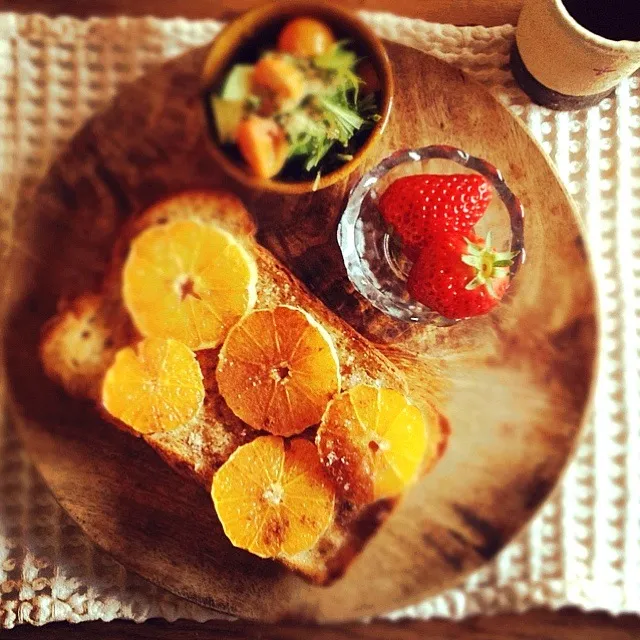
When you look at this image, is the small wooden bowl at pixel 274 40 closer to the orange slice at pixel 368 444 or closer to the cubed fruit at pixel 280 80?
the cubed fruit at pixel 280 80

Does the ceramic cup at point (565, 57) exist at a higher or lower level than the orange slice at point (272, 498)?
higher

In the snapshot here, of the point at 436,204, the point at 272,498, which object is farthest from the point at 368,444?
the point at 436,204

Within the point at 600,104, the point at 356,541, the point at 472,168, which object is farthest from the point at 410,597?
the point at 600,104

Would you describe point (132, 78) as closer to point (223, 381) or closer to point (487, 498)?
point (223, 381)

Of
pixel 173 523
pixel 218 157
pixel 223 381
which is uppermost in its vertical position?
pixel 218 157

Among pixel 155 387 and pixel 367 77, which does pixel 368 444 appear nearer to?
pixel 155 387

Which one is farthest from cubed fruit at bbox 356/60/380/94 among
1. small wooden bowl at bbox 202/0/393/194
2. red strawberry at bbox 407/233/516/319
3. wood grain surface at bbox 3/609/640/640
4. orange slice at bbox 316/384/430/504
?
wood grain surface at bbox 3/609/640/640

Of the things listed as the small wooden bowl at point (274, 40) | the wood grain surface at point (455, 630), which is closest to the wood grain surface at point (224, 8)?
the small wooden bowl at point (274, 40)
